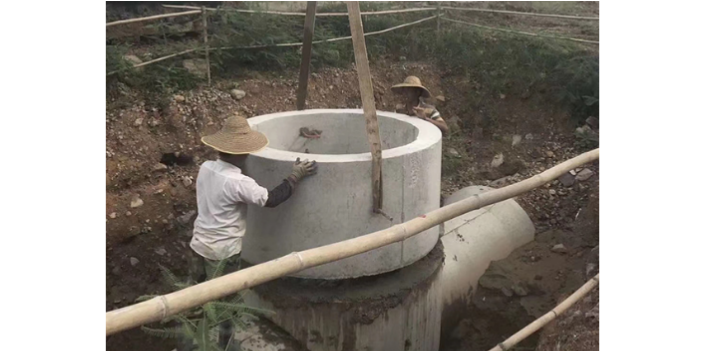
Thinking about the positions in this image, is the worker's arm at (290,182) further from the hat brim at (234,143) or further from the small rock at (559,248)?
the small rock at (559,248)

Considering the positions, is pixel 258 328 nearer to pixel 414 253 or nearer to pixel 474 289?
pixel 414 253

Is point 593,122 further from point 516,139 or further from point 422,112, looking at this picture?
point 422,112

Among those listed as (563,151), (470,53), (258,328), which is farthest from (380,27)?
(258,328)

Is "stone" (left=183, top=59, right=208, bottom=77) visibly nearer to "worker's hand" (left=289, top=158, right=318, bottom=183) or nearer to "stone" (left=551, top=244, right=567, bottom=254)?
"worker's hand" (left=289, top=158, right=318, bottom=183)

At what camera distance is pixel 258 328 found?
3432 mm

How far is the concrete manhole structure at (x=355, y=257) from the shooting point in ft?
12.7

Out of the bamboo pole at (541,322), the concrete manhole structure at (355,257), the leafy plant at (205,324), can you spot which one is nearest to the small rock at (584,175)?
the concrete manhole structure at (355,257)

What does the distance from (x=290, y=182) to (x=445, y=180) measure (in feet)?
9.63

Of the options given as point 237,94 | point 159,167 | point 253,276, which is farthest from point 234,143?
point 237,94

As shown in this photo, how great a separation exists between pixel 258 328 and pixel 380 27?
7005mm

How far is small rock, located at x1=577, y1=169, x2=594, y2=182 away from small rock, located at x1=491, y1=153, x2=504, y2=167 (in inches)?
39.1

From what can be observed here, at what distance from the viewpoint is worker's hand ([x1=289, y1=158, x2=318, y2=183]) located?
12.2ft

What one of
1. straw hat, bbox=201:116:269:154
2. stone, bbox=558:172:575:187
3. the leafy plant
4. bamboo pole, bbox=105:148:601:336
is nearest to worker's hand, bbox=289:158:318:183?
straw hat, bbox=201:116:269:154

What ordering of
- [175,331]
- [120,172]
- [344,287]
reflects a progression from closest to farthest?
1. [175,331]
2. [344,287]
3. [120,172]
